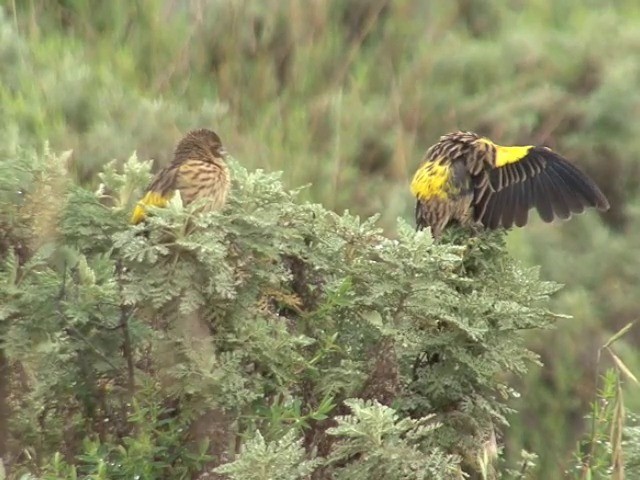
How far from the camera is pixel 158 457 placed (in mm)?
3652

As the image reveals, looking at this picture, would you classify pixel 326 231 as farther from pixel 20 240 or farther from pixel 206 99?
pixel 206 99

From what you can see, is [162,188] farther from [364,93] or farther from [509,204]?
[364,93]

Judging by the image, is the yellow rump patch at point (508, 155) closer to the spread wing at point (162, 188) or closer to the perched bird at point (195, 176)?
the perched bird at point (195, 176)

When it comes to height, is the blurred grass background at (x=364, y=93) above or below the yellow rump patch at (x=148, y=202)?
above

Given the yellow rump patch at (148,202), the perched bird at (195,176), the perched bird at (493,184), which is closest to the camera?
the yellow rump patch at (148,202)

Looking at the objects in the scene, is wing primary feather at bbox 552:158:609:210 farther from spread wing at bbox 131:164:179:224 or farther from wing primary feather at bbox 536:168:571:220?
spread wing at bbox 131:164:179:224

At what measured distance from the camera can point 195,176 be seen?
462 centimetres

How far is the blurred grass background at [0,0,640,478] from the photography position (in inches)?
262

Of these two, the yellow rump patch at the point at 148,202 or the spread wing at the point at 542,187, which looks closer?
the yellow rump patch at the point at 148,202

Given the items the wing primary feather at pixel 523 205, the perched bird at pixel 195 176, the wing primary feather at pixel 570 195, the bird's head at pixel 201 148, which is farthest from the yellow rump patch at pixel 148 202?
the wing primary feather at pixel 570 195

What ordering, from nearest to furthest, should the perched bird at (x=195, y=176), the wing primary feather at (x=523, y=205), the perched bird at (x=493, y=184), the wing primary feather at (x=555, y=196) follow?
the perched bird at (x=195, y=176)
the wing primary feather at (x=523, y=205)
the perched bird at (x=493, y=184)
the wing primary feather at (x=555, y=196)

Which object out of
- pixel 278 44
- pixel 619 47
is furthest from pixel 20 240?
pixel 619 47

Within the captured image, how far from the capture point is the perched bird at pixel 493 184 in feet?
16.1

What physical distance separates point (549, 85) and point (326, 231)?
170 inches
